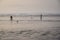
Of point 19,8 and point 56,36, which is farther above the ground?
point 19,8

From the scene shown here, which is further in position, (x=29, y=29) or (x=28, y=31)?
(x=29, y=29)

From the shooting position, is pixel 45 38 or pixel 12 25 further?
pixel 12 25

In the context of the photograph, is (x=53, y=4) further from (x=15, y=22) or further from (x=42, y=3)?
(x=15, y=22)

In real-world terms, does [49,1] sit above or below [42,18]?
Result: above

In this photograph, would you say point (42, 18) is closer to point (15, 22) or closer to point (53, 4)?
point (53, 4)

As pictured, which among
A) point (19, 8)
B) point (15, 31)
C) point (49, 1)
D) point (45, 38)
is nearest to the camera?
point (45, 38)

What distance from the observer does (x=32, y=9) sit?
335 centimetres

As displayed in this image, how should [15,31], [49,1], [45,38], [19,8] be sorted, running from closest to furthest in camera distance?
[45,38]
[15,31]
[49,1]
[19,8]

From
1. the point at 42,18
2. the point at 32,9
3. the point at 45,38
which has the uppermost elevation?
the point at 32,9

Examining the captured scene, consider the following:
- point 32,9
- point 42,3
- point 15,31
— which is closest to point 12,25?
point 15,31

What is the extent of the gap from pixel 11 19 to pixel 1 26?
1.37 feet

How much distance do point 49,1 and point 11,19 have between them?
3.65ft

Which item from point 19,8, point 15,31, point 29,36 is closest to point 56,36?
point 29,36

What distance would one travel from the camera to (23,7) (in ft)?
10.8
